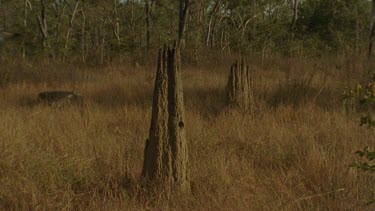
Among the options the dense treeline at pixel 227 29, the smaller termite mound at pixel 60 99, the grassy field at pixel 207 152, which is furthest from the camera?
the dense treeline at pixel 227 29

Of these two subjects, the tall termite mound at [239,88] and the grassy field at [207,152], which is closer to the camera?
the grassy field at [207,152]

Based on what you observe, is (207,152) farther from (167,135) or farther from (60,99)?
(60,99)

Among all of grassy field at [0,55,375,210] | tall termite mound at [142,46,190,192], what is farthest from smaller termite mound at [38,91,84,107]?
tall termite mound at [142,46,190,192]

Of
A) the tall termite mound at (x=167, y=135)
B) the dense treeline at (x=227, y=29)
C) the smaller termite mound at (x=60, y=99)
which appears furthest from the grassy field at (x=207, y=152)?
the dense treeline at (x=227, y=29)

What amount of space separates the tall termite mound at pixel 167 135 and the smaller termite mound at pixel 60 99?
3.37 m

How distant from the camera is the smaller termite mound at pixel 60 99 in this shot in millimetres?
5839

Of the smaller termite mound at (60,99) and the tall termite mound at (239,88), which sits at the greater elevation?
the tall termite mound at (239,88)

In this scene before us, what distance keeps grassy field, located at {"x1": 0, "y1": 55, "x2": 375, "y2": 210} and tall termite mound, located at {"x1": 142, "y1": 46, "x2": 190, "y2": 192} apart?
14 centimetres

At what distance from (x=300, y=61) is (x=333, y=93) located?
11.7 ft

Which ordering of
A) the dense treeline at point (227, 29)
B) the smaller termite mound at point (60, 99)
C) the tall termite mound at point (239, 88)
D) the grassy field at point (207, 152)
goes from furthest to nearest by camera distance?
the dense treeline at point (227, 29)
the smaller termite mound at point (60, 99)
the tall termite mound at point (239, 88)
the grassy field at point (207, 152)

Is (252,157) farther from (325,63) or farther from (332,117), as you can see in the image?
(325,63)

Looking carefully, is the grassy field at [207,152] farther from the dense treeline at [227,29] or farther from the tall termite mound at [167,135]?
the dense treeline at [227,29]

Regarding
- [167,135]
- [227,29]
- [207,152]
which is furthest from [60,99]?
[227,29]

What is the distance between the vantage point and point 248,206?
8.02 feet
